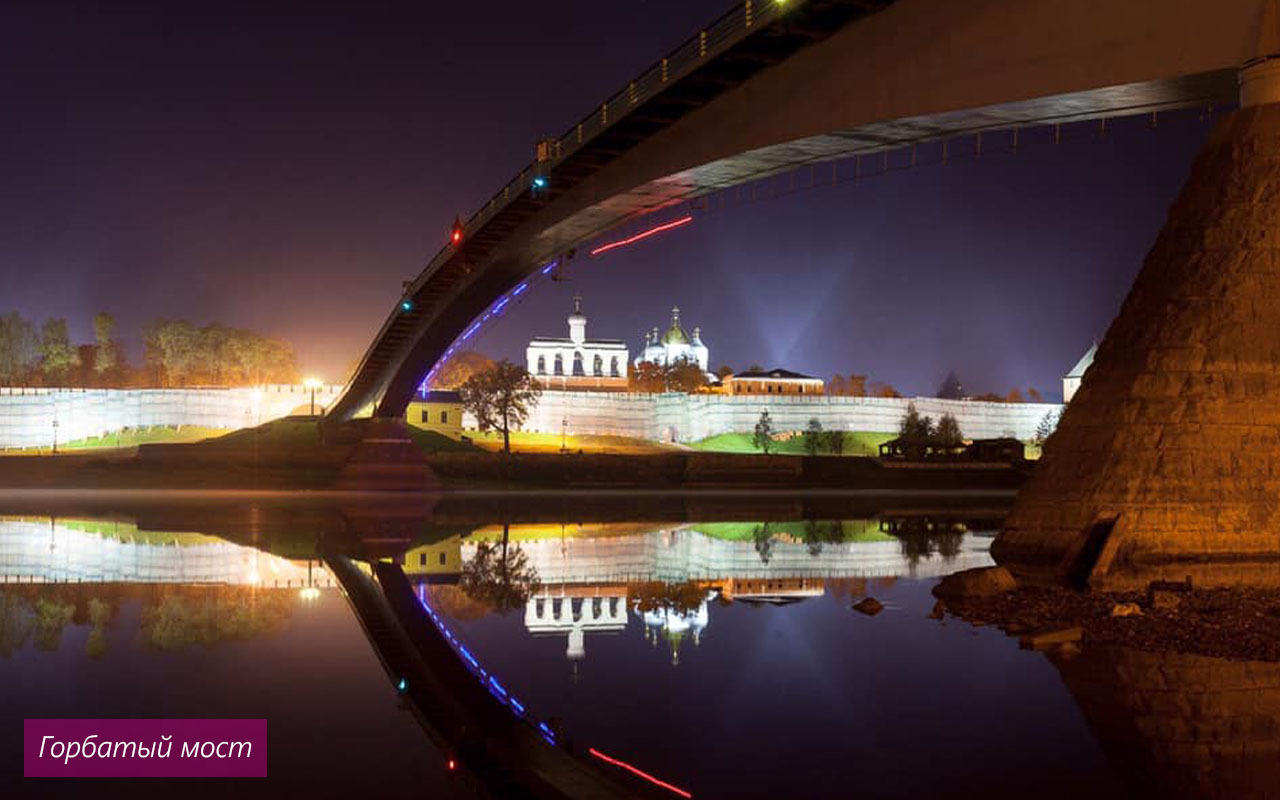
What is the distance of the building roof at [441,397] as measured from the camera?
391 ft

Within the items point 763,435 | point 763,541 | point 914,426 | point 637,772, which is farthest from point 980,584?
point 914,426

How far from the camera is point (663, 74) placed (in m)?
29.4

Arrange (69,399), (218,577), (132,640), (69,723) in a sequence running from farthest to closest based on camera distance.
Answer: (69,399)
(218,577)
(132,640)
(69,723)

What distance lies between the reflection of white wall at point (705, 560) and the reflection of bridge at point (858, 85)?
8.94m

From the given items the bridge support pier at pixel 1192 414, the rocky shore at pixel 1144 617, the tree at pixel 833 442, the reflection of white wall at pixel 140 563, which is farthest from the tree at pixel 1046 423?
the rocky shore at pixel 1144 617

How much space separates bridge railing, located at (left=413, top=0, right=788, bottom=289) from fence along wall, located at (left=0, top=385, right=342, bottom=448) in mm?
98295

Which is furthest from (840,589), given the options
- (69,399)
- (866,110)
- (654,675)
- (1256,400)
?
(69,399)

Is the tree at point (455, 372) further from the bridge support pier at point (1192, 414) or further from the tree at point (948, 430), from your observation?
the bridge support pier at point (1192, 414)

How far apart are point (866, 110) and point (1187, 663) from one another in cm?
1453

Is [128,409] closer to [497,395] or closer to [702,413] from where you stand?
[497,395]

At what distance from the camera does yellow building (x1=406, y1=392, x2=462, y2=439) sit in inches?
4638

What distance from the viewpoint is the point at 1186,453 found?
1712 cm

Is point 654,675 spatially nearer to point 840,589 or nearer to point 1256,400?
point 840,589

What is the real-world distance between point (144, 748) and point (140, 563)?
1417 centimetres
